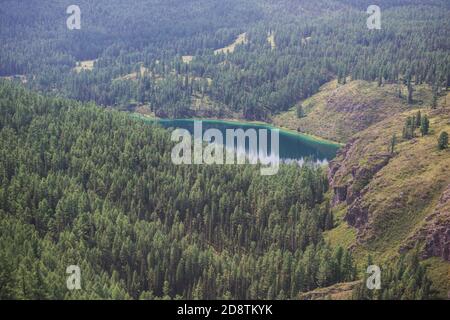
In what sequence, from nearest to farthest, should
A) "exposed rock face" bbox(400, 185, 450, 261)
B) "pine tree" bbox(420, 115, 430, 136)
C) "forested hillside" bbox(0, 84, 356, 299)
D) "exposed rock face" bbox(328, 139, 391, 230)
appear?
"forested hillside" bbox(0, 84, 356, 299) < "exposed rock face" bbox(400, 185, 450, 261) < "exposed rock face" bbox(328, 139, 391, 230) < "pine tree" bbox(420, 115, 430, 136)

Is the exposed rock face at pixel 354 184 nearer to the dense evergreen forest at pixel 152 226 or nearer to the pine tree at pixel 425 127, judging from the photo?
the dense evergreen forest at pixel 152 226

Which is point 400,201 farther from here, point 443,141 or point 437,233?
point 443,141

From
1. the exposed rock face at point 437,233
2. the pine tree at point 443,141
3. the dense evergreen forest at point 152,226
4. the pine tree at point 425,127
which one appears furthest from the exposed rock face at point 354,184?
the exposed rock face at point 437,233

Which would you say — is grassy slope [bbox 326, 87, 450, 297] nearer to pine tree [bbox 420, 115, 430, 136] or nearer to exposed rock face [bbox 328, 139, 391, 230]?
exposed rock face [bbox 328, 139, 391, 230]

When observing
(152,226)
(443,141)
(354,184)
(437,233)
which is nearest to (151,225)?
(152,226)

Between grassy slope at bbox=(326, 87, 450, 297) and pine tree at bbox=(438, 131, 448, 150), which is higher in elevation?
pine tree at bbox=(438, 131, 448, 150)

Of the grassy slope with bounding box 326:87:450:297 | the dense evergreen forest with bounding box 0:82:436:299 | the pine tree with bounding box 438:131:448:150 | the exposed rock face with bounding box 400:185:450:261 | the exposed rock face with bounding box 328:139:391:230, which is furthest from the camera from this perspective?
the pine tree with bounding box 438:131:448:150

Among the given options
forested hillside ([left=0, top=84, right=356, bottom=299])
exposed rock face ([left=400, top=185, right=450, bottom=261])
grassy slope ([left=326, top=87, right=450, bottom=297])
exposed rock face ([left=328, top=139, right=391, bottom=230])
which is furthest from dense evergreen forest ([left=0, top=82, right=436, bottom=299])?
exposed rock face ([left=400, top=185, right=450, bottom=261])
